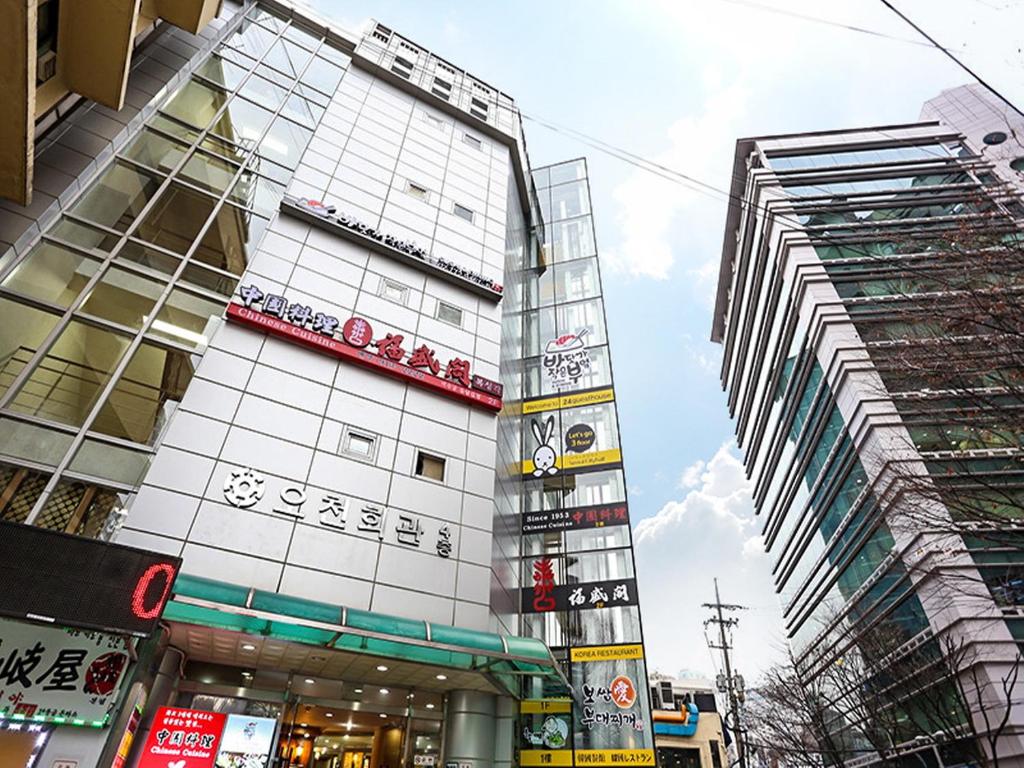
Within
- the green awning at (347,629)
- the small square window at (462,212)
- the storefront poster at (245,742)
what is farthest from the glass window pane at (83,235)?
the small square window at (462,212)

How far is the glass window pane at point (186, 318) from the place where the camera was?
10.7m

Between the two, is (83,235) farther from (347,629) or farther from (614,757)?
(614,757)

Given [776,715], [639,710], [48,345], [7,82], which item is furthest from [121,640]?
[776,715]

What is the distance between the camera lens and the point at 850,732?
96.9 feet

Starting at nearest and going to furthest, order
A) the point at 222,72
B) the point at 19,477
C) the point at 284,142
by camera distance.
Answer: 1. the point at 19,477
2. the point at 222,72
3. the point at 284,142

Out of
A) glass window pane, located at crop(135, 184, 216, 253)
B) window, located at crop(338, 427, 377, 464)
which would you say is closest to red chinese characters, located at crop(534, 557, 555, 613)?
window, located at crop(338, 427, 377, 464)

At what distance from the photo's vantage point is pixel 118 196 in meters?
11.3

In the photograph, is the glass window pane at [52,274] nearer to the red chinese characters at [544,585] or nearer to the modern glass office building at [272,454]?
the modern glass office building at [272,454]

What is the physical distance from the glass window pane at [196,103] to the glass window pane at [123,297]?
554 centimetres

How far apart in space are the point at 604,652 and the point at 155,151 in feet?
59.7

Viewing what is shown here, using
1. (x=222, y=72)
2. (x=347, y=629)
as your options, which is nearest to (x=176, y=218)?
(x=222, y=72)

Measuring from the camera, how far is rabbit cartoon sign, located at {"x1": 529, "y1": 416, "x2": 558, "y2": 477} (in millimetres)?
18500

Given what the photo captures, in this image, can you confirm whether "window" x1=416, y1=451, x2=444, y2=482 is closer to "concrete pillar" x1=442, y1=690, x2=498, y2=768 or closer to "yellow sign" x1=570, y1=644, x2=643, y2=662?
"concrete pillar" x1=442, y1=690, x2=498, y2=768

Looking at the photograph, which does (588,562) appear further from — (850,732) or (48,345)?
(850,732)
